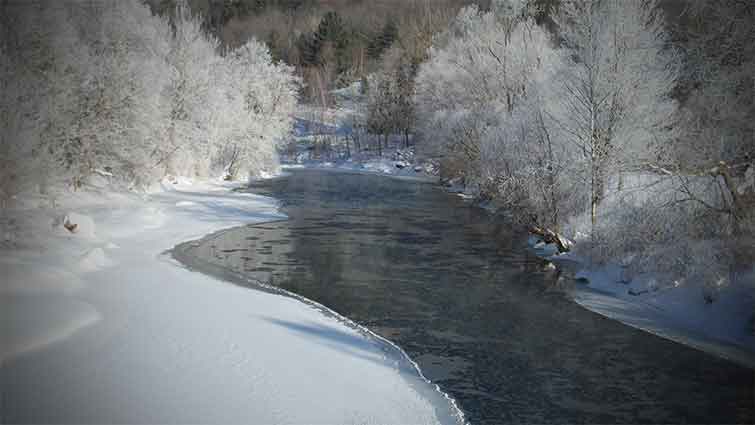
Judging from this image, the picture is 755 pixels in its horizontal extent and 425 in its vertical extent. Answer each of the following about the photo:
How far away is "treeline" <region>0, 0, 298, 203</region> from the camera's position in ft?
62.3

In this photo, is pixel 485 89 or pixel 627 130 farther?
pixel 485 89

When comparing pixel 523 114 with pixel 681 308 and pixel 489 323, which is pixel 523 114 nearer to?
pixel 681 308

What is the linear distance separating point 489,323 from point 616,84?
35.5 ft


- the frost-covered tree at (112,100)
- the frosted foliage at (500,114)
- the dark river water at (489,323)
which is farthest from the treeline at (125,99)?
the frosted foliage at (500,114)

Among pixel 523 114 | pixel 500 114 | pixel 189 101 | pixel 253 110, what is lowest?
pixel 523 114

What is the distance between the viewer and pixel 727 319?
12.9 meters

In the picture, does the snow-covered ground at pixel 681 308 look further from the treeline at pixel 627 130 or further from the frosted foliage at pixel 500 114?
the frosted foliage at pixel 500 114

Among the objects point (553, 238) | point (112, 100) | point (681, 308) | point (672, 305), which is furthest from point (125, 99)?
point (681, 308)

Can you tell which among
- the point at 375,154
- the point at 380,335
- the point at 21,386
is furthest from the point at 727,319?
the point at 375,154

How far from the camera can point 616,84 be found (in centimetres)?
1984

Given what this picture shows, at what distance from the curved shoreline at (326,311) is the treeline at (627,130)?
7.32 metres

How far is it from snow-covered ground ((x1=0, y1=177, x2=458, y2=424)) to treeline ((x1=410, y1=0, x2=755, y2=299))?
8167 mm

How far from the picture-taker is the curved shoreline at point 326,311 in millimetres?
9308

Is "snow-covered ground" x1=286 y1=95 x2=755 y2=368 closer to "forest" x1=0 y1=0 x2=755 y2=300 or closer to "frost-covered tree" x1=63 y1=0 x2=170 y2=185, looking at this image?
"forest" x1=0 y1=0 x2=755 y2=300
